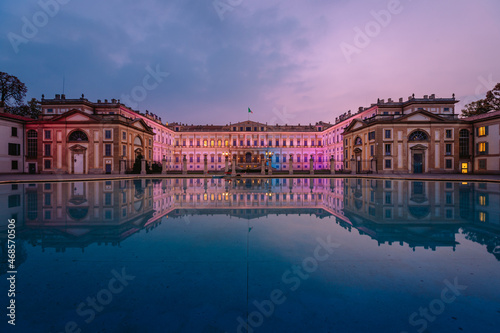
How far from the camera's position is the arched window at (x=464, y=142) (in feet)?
114

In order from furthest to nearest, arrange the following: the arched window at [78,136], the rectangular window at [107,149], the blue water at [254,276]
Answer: the arched window at [78,136]
the rectangular window at [107,149]
the blue water at [254,276]

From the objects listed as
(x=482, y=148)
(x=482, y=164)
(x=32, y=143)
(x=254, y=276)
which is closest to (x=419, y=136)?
(x=482, y=148)

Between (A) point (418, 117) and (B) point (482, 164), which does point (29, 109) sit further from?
(B) point (482, 164)

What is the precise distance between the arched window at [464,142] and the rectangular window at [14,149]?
6136 centimetres

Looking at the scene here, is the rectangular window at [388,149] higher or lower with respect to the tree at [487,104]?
lower

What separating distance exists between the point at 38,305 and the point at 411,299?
4024mm

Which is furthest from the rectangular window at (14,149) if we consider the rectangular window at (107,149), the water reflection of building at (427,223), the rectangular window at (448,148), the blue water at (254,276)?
the rectangular window at (448,148)

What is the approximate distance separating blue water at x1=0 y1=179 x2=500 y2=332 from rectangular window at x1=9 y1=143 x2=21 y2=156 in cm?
3795

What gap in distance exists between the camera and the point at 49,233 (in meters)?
5.21

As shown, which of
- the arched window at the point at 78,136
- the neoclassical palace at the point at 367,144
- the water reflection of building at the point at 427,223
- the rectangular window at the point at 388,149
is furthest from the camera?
the arched window at the point at 78,136

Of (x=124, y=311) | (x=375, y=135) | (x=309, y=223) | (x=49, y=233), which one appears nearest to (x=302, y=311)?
(x=124, y=311)

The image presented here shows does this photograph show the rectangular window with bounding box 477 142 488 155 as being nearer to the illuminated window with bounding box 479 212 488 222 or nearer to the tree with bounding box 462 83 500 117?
the tree with bounding box 462 83 500 117

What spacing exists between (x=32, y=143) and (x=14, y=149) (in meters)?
2.24

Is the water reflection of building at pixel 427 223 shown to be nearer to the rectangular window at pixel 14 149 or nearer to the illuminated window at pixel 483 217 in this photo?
the illuminated window at pixel 483 217
